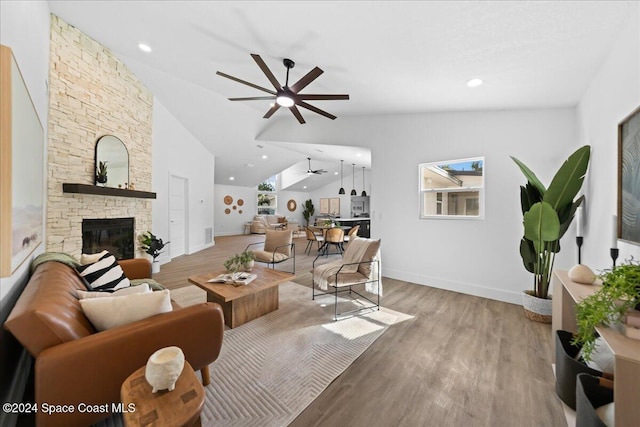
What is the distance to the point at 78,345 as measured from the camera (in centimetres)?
109

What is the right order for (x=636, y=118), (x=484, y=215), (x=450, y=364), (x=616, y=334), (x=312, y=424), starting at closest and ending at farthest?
(x=616, y=334), (x=312, y=424), (x=636, y=118), (x=450, y=364), (x=484, y=215)

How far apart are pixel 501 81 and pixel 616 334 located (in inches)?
103

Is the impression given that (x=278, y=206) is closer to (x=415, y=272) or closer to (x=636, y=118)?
(x=415, y=272)

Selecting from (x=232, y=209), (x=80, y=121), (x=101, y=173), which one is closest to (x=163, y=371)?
(x=101, y=173)

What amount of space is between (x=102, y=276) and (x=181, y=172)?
4.81 meters

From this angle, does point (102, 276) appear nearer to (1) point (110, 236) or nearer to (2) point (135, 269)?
(2) point (135, 269)

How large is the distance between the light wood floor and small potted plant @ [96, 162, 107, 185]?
4298 mm

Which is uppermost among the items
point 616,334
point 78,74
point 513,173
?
point 78,74

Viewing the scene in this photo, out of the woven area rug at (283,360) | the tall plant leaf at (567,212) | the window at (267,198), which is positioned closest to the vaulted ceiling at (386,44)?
the tall plant leaf at (567,212)

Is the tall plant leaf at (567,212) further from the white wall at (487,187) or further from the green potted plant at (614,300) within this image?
the green potted plant at (614,300)

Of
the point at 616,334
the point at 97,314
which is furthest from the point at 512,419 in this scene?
the point at 97,314

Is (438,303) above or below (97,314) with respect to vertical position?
below

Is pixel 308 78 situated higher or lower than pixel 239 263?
higher

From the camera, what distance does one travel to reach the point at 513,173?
3.29 metres
